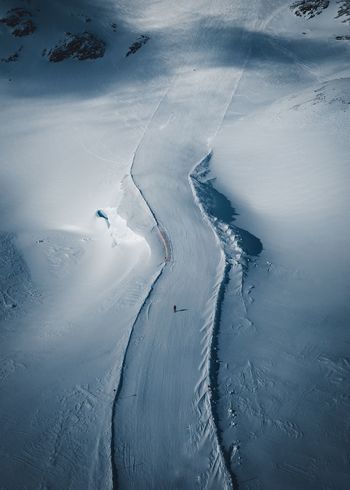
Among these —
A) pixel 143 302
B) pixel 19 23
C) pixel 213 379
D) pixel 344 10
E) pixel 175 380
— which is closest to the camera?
pixel 213 379

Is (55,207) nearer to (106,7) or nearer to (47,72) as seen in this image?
(47,72)

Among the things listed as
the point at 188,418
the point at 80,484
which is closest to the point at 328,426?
the point at 188,418

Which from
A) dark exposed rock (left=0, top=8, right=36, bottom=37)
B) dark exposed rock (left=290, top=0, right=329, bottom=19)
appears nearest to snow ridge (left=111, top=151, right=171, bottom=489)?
dark exposed rock (left=0, top=8, right=36, bottom=37)

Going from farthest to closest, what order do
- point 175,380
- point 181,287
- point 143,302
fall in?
point 181,287 → point 143,302 → point 175,380

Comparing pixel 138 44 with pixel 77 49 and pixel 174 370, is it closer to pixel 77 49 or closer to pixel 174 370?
pixel 77 49

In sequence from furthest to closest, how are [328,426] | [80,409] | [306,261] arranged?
[306,261]
[80,409]
[328,426]

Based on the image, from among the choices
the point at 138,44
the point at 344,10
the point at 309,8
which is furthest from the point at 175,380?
the point at 309,8
